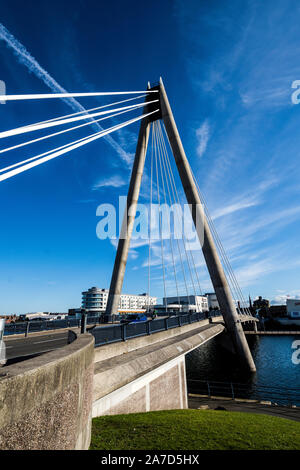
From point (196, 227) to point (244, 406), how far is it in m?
14.2

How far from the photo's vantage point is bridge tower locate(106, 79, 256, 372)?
23047mm

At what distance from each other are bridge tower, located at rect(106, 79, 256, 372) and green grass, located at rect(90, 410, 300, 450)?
616 inches

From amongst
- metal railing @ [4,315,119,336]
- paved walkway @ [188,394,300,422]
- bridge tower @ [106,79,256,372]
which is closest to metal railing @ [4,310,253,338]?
metal railing @ [4,315,119,336]

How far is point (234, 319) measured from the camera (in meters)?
22.8

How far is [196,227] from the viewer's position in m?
23.6

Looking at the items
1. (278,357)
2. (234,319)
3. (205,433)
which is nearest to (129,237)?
(234,319)

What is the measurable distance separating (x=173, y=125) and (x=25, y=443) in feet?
93.9

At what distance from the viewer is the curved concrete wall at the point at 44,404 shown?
2.34 m

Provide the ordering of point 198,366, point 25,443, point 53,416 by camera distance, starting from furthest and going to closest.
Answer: point 198,366, point 53,416, point 25,443

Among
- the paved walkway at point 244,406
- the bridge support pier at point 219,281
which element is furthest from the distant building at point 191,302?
the paved walkway at point 244,406

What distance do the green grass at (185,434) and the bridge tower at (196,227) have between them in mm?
15635

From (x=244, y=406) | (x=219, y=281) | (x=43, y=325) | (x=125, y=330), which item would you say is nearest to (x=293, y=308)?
(x=219, y=281)

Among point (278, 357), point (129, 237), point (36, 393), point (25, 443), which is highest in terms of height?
point (129, 237)
